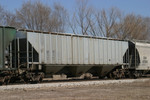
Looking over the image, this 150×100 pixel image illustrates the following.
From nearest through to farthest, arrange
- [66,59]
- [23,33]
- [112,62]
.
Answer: [23,33] → [66,59] → [112,62]

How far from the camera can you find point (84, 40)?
70.8ft

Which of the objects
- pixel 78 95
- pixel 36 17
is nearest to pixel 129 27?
pixel 36 17

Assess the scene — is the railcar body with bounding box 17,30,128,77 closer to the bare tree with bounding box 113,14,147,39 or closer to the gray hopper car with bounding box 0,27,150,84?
the gray hopper car with bounding box 0,27,150,84

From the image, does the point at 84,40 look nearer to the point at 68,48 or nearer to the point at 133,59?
the point at 68,48

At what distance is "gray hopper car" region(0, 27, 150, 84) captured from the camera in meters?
17.7

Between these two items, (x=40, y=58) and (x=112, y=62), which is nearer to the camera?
(x=40, y=58)

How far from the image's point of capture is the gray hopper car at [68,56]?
17.7 meters

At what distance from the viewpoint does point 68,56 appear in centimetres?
2031

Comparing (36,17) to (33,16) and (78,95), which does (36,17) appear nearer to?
(33,16)

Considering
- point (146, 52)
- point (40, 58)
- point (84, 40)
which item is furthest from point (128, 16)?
point (40, 58)

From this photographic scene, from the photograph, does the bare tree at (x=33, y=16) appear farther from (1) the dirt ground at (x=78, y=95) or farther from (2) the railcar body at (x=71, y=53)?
(1) the dirt ground at (x=78, y=95)

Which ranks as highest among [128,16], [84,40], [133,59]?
[128,16]

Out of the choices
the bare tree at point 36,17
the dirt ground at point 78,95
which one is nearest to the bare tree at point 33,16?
the bare tree at point 36,17

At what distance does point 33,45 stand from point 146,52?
44.6 feet
